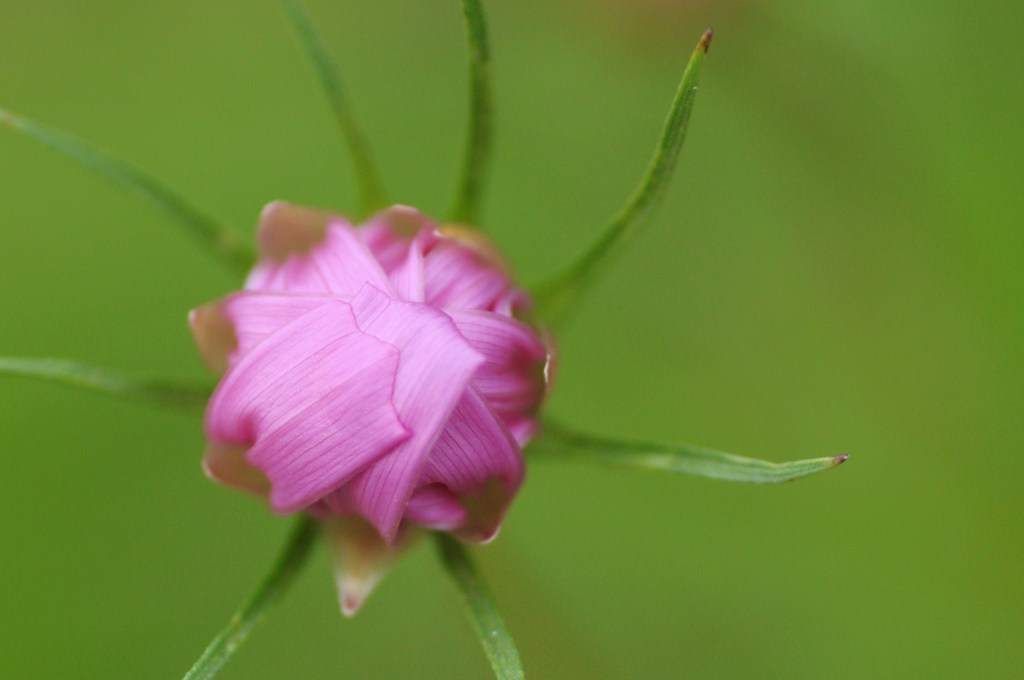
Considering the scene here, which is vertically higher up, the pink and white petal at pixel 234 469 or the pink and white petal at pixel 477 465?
the pink and white petal at pixel 477 465

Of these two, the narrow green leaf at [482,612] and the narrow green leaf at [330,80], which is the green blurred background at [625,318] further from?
the narrow green leaf at [330,80]

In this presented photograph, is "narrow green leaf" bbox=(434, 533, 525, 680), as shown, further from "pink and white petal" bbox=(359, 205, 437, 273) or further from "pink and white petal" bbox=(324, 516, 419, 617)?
"pink and white petal" bbox=(359, 205, 437, 273)

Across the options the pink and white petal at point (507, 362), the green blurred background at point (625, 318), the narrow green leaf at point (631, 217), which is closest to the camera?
the narrow green leaf at point (631, 217)

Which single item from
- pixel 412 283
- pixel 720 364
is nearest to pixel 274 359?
pixel 412 283

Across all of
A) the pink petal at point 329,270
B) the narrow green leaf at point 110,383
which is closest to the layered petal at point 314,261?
the pink petal at point 329,270

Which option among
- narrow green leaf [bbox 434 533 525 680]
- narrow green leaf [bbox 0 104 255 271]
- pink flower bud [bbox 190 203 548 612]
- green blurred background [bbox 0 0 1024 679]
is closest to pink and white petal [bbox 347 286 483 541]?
pink flower bud [bbox 190 203 548 612]

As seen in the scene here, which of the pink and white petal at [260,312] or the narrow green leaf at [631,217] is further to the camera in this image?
the pink and white petal at [260,312]

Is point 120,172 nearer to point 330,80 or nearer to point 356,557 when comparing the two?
point 330,80
